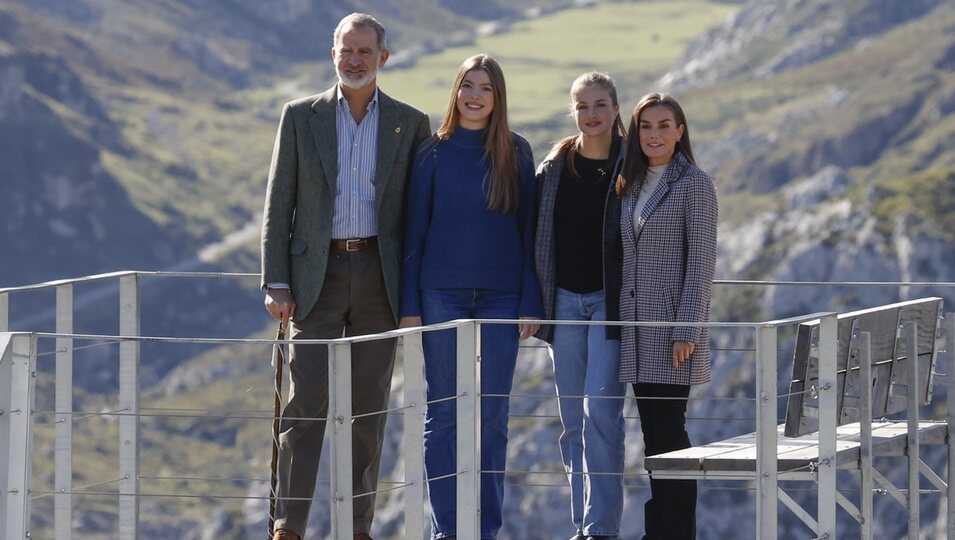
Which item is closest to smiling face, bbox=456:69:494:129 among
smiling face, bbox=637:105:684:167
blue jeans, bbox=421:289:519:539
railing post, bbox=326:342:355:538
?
smiling face, bbox=637:105:684:167

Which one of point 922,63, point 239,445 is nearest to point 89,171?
point 239,445

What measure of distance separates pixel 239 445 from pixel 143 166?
164ft

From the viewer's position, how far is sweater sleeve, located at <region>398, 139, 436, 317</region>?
28.9ft

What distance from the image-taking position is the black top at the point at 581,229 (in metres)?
8.81

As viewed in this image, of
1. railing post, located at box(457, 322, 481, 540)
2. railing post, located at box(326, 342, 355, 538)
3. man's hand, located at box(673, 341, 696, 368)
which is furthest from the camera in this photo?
man's hand, located at box(673, 341, 696, 368)

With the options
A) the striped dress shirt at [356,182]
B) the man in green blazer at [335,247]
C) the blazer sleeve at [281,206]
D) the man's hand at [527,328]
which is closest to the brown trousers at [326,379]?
the man in green blazer at [335,247]

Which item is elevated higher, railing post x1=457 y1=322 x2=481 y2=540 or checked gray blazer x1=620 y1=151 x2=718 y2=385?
checked gray blazer x1=620 y1=151 x2=718 y2=385

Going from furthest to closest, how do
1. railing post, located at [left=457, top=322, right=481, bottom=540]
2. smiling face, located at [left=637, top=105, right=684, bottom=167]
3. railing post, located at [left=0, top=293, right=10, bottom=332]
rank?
1. railing post, located at [left=0, top=293, right=10, bottom=332]
2. smiling face, located at [left=637, top=105, right=684, bottom=167]
3. railing post, located at [left=457, top=322, right=481, bottom=540]

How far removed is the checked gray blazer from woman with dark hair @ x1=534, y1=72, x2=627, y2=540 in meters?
0.10

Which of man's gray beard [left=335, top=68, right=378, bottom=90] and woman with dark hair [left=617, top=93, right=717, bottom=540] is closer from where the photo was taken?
woman with dark hair [left=617, top=93, right=717, bottom=540]

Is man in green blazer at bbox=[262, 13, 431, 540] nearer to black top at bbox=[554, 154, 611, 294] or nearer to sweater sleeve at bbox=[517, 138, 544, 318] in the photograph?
sweater sleeve at bbox=[517, 138, 544, 318]

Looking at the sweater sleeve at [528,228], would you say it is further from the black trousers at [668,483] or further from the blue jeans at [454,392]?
the black trousers at [668,483]

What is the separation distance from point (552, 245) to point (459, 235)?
0.47 meters

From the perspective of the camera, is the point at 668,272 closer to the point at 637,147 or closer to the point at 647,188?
the point at 647,188
